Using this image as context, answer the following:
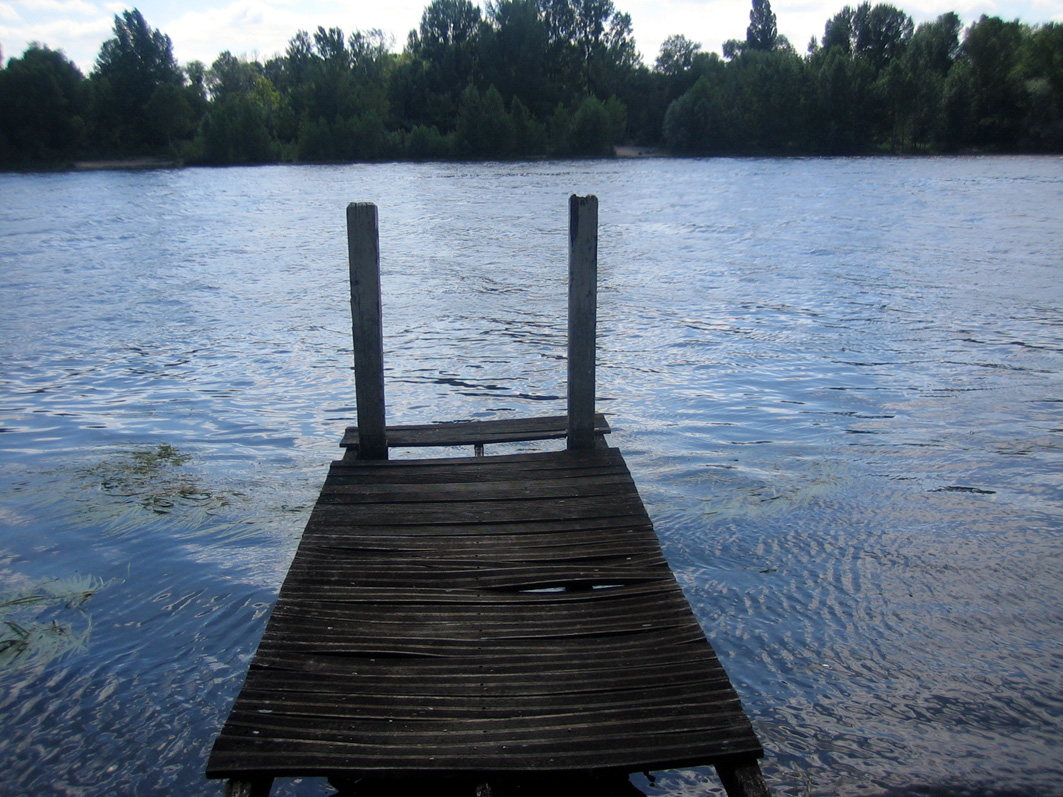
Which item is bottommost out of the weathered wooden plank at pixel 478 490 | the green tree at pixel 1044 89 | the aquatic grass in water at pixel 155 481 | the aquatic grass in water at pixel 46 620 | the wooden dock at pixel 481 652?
the aquatic grass in water at pixel 155 481

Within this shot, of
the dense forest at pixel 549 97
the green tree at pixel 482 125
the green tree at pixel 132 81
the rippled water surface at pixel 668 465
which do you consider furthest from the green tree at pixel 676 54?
the rippled water surface at pixel 668 465

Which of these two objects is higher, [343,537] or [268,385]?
[343,537]

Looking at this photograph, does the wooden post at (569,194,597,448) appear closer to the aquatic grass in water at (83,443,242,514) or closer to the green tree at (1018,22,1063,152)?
the aquatic grass in water at (83,443,242,514)

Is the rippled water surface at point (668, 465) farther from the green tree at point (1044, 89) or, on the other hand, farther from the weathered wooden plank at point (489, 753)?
the green tree at point (1044, 89)

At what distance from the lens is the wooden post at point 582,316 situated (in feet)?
20.1

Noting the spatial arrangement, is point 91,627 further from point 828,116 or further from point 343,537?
point 828,116

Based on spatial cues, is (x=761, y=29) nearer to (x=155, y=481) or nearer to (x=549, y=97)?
(x=549, y=97)

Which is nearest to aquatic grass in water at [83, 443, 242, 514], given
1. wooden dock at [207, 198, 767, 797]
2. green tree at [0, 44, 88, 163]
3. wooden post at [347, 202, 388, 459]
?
wooden post at [347, 202, 388, 459]

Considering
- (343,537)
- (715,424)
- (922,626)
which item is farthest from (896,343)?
(343,537)

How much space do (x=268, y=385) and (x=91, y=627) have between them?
6.72 meters

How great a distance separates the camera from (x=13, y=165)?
80625 millimetres

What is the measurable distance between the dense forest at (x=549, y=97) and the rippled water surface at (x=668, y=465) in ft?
224

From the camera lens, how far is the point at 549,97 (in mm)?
107938

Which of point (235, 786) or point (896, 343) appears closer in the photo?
point (235, 786)
